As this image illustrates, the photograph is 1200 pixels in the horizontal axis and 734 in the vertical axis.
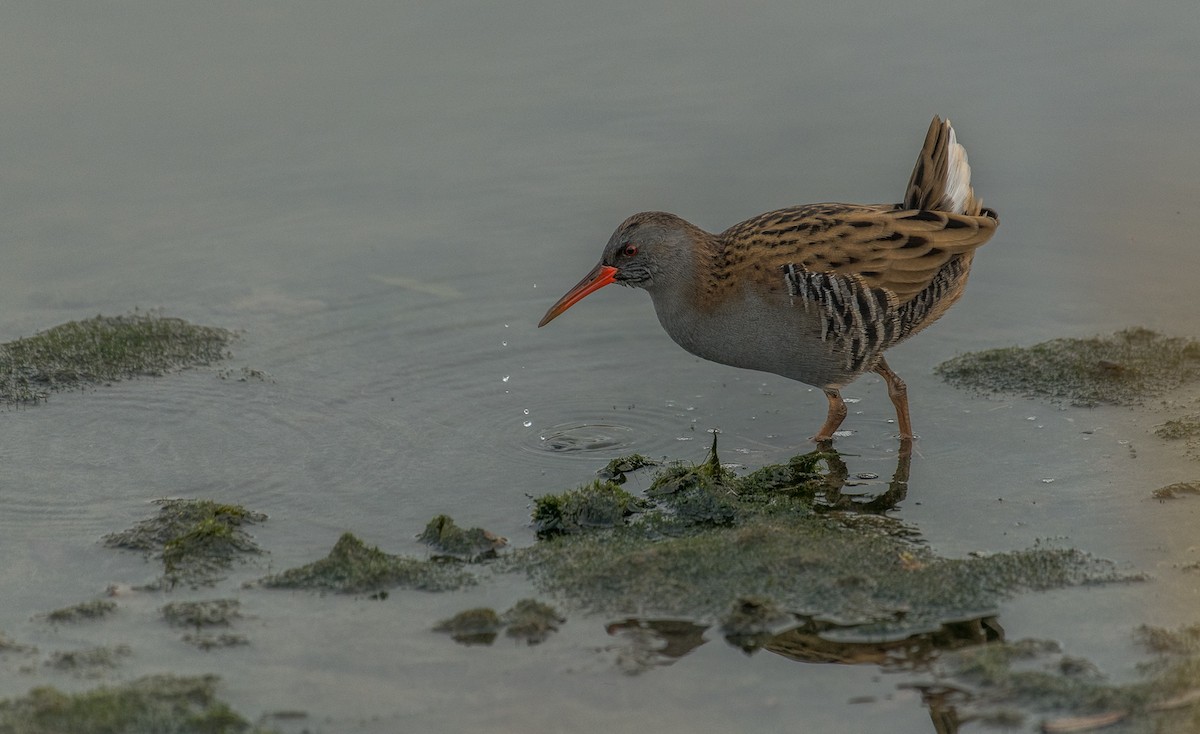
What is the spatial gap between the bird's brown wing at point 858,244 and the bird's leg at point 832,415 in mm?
543

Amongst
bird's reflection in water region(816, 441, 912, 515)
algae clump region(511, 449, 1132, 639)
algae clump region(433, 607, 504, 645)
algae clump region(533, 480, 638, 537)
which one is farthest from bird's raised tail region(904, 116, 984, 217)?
algae clump region(433, 607, 504, 645)

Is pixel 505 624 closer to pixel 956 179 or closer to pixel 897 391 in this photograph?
pixel 897 391

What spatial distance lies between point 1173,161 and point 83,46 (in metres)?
7.31

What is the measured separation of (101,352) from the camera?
754 centimetres

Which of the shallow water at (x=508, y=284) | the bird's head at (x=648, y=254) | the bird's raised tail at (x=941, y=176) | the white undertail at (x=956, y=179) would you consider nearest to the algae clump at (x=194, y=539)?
the shallow water at (x=508, y=284)

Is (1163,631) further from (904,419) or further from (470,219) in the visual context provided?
(470,219)

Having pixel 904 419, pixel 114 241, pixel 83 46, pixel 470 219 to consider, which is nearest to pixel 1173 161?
pixel 904 419

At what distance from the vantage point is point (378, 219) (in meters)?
9.07

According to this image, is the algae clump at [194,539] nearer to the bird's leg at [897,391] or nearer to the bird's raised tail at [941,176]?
the bird's leg at [897,391]

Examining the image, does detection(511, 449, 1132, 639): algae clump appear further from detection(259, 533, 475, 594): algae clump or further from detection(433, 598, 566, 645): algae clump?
detection(259, 533, 475, 594): algae clump

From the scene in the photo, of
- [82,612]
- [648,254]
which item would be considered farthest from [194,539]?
[648,254]

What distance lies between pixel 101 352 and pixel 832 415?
3686 mm

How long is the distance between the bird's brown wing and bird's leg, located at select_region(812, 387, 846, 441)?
1.78 feet

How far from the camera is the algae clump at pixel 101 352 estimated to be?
7219 millimetres
